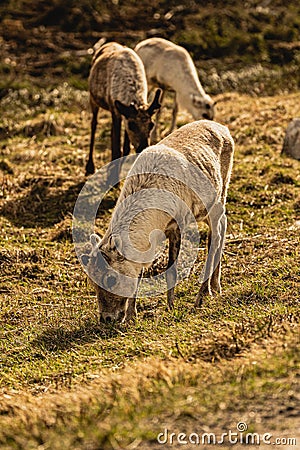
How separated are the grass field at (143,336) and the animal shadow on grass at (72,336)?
12 millimetres

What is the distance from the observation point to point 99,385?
475 centimetres

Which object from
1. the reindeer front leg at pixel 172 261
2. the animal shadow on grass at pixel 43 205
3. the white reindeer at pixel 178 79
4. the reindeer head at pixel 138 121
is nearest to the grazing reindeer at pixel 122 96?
the reindeer head at pixel 138 121

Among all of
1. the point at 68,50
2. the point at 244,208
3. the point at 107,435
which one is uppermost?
the point at 107,435

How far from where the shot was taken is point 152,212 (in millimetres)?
6312

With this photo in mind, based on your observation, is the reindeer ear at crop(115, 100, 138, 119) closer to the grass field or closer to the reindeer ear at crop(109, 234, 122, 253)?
the grass field

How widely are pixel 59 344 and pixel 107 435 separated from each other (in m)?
2.37

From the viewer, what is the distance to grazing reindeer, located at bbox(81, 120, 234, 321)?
20.6 ft

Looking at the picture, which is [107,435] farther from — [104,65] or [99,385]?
[104,65]

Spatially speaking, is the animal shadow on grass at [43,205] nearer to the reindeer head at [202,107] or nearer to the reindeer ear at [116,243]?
the reindeer head at [202,107]

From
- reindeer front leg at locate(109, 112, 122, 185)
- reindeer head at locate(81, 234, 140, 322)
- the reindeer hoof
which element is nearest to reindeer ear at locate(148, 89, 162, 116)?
→ reindeer front leg at locate(109, 112, 122, 185)

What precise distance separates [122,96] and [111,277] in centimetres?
529

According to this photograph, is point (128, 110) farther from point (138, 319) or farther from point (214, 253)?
point (138, 319)

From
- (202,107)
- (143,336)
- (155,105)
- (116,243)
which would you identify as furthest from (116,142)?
(143,336)

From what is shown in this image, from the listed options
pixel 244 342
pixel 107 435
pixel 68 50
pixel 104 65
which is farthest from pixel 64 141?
pixel 107 435
